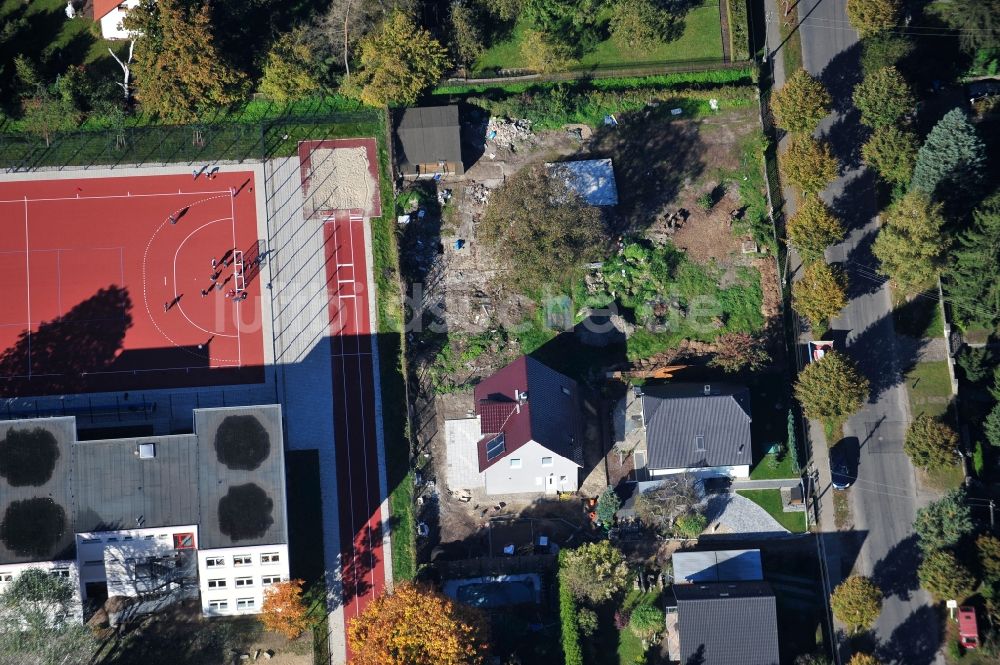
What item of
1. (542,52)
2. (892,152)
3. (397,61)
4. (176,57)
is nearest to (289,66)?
(176,57)

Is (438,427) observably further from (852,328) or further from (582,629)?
(852,328)

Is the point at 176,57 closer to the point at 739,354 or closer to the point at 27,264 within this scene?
the point at 27,264

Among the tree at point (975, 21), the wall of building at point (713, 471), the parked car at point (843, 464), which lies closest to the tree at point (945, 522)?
the parked car at point (843, 464)

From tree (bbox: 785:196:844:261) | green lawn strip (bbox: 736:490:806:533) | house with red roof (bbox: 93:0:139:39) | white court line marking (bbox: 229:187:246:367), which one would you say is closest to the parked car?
green lawn strip (bbox: 736:490:806:533)

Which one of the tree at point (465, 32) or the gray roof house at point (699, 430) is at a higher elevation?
the tree at point (465, 32)

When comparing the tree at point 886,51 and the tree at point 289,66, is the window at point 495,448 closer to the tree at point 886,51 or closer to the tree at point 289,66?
the tree at point 289,66

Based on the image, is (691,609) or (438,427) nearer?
(691,609)

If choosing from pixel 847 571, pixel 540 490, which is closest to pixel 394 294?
pixel 540 490
